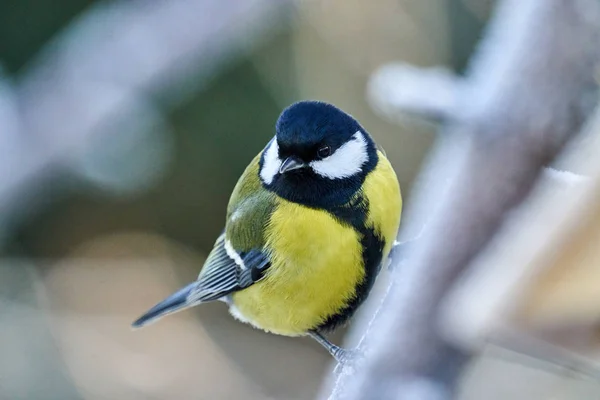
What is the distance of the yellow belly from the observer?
89 cm

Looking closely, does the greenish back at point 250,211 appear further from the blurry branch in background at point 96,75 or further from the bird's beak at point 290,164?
the blurry branch in background at point 96,75

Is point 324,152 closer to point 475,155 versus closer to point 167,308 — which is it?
point 475,155

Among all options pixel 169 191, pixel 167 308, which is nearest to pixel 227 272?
pixel 167 308

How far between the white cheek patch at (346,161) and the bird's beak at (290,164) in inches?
0.6

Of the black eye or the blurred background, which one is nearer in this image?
the black eye

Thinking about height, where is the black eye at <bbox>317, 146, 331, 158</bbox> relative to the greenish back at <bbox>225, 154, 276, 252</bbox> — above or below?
above

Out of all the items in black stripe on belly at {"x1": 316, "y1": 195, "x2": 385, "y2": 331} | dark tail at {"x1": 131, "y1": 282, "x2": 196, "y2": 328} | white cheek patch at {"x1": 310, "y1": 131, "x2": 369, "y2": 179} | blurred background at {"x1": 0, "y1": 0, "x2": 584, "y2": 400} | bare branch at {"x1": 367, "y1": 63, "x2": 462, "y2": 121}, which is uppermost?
bare branch at {"x1": 367, "y1": 63, "x2": 462, "y2": 121}

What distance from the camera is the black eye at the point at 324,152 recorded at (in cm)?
88

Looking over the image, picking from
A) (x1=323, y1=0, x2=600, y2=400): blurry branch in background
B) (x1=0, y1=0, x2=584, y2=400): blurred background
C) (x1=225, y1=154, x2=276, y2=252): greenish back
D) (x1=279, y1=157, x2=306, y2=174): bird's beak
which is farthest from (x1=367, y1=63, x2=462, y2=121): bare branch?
(x1=0, y1=0, x2=584, y2=400): blurred background

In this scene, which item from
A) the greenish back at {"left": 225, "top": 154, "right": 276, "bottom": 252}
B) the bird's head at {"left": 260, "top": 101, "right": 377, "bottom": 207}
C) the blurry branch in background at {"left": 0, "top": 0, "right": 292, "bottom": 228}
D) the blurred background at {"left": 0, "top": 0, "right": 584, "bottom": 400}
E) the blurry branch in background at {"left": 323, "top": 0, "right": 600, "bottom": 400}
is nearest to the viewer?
the blurry branch in background at {"left": 323, "top": 0, "right": 600, "bottom": 400}

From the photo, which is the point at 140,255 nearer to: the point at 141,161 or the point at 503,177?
the point at 141,161

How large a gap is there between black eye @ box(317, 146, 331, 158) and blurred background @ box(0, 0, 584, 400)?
0.72 m

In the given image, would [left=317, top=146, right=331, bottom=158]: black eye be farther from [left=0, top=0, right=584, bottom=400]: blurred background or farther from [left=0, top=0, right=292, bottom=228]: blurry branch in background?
[left=0, top=0, right=584, bottom=400]: blurred background

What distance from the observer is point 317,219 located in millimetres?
907
